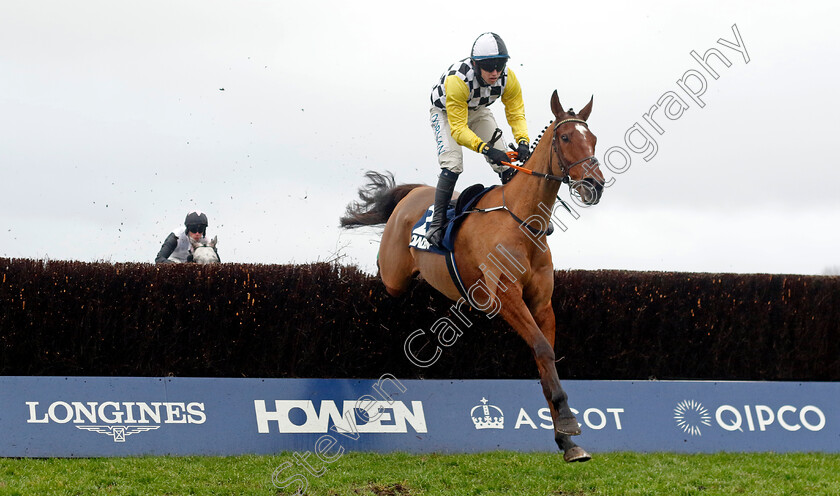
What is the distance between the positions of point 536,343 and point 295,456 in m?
2.14

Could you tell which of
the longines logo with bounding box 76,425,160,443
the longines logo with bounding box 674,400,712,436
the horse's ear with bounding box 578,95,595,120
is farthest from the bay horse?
the longines logo with bounding box 76,425,160,443

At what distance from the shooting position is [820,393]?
7.30 meters

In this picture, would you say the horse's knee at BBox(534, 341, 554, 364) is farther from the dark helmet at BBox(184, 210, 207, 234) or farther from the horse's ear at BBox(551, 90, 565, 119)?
the dark helmet at BBox(184, 210, 207, 234)

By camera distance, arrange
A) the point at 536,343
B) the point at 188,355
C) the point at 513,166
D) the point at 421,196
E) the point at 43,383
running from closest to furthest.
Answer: the point at 536,343
the point at 513,166
the point at 43,383
the point at 188,355
the point at 421,196

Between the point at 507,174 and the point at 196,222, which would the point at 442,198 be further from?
the point at 196,222

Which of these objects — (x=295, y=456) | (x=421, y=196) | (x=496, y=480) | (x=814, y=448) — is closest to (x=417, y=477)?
(x=496, y=480)

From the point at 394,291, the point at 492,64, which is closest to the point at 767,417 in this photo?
the point at 394,291

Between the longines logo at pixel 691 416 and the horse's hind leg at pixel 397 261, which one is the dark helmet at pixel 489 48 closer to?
the horse's hind leg at pixel 397 261

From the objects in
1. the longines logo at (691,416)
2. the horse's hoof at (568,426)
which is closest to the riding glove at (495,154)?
the horse's hoof at (568,426)

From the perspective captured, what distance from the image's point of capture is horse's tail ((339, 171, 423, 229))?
820 centimetres

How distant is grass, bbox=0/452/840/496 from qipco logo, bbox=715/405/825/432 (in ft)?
1.89

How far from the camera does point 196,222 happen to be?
8859 millimetres

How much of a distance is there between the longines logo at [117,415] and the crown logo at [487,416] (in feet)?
7.07

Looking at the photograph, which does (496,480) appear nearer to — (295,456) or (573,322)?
(295,456)
